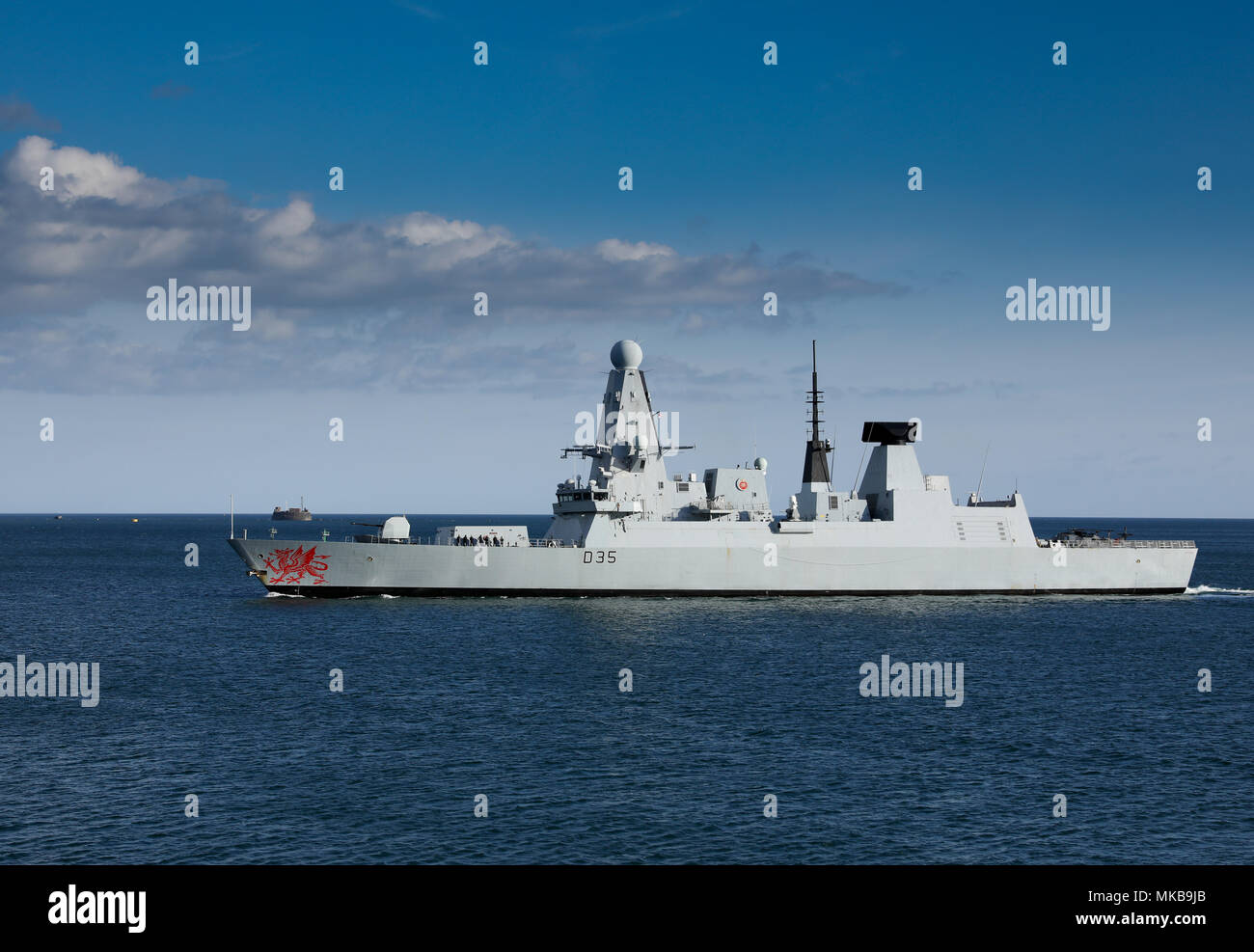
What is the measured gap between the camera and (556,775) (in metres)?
20.1

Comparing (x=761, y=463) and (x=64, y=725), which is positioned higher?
(x=761, y=463)

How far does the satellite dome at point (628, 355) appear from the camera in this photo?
51.3m

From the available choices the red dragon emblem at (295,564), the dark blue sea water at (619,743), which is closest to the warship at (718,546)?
the red dragon emblem at (295,564)

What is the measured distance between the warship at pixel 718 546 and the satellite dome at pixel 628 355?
0.08 meters

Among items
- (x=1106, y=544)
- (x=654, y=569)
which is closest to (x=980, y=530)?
(x=1106, y=544)

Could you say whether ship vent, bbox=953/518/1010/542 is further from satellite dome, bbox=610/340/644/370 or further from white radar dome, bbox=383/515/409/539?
white radar dome, bbox=383/515/409/539

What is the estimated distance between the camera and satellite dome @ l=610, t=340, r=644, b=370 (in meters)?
51.3

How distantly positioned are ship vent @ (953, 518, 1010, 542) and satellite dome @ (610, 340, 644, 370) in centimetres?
1886

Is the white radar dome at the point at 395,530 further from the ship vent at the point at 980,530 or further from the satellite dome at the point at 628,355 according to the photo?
the ship vent at the point at 980,530

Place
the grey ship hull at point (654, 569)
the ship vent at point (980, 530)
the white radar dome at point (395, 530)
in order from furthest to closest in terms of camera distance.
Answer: the ship vent at point (980, 530) < the white radar dome at point (395, 530) < the grey ship hull at point (654, 569)

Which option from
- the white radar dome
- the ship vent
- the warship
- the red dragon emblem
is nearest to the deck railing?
the warship
